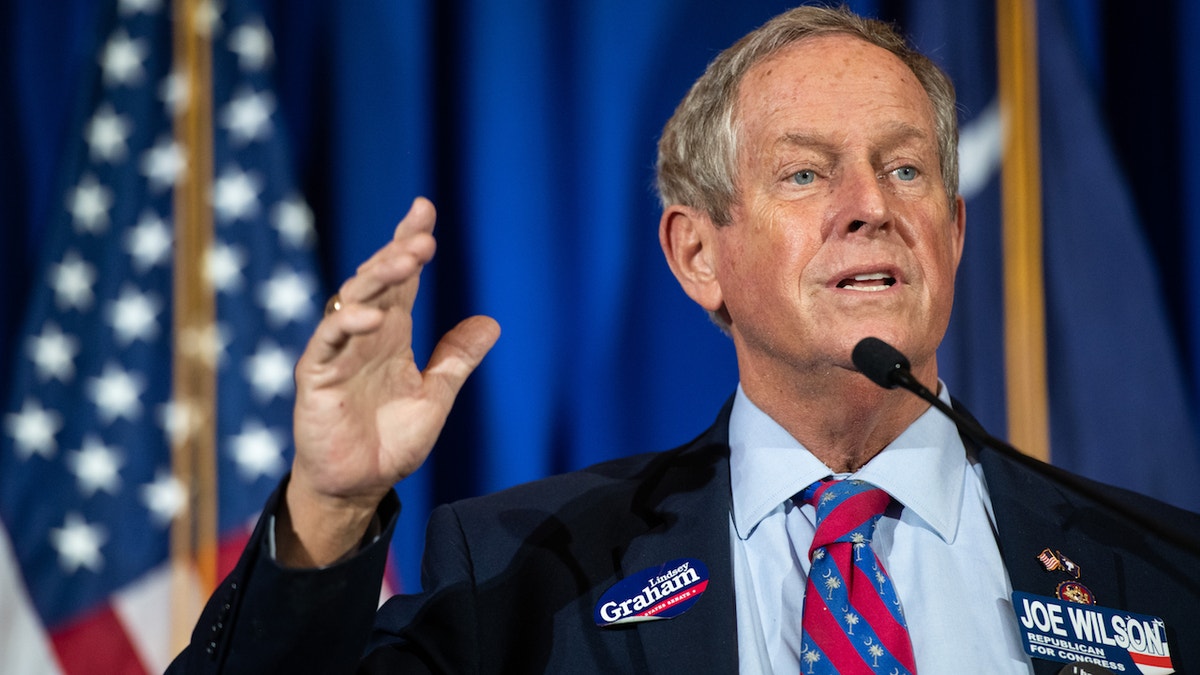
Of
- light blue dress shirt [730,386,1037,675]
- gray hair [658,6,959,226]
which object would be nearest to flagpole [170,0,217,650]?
gray hair [658,6,959,226]

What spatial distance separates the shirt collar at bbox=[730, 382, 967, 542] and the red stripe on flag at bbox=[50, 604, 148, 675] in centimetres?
149

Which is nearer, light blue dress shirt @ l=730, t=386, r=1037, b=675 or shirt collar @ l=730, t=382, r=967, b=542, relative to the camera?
light blue dress shirt @ l=730, t=386, r=1037, b=675

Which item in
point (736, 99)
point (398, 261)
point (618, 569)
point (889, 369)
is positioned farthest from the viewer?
point (736, 99)

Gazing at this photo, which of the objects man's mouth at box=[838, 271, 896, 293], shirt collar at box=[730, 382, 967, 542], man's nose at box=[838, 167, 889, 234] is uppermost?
man's nose at box=[838, 167, 889, 234]

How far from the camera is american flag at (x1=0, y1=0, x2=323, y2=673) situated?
2.45m

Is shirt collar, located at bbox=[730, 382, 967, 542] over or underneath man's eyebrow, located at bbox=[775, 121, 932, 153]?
underneath

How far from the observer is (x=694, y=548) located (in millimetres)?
1528

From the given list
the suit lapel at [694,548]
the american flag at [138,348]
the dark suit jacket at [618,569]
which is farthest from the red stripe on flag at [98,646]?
the suit lapel at [694,548]

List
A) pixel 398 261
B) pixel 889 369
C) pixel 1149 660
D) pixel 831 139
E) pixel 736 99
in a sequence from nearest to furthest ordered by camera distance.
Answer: pixel 398 261
pixel 889 369
pixel 1149 660
pixel 831 139
pixel 736 99

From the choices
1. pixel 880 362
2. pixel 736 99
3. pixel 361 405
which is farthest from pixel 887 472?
pixel 361 405

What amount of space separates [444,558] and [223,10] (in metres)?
1.59

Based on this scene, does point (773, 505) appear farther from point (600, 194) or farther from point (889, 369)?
point (600, 194)

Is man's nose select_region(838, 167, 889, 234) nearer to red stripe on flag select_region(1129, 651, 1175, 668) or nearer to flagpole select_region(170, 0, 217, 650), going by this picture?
red stripe on flag select_region(1129, 651, 1175, 668)

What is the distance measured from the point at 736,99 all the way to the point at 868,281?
0.40 metres
